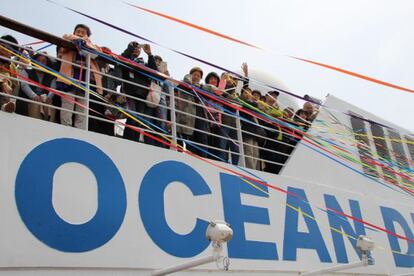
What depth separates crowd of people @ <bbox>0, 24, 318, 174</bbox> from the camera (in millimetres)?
4691

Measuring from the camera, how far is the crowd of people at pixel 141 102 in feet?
15.4

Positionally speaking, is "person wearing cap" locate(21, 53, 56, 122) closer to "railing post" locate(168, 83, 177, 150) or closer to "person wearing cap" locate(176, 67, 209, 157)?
"railing post" locate(168, 83, 177, 150)

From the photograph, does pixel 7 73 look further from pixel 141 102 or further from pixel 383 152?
pixel 383 152

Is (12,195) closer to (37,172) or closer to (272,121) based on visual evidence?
(37,172)

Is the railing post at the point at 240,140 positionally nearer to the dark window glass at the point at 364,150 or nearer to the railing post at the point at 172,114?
the railing post at the point at 172,114

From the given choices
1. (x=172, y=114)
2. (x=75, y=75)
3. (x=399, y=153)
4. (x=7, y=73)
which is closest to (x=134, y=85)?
(x=172, y=114)

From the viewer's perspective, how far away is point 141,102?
17.8 ft

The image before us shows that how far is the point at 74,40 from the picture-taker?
16.0 ft

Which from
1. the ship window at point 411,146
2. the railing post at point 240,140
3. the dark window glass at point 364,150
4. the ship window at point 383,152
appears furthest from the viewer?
the ship window at point 411,146

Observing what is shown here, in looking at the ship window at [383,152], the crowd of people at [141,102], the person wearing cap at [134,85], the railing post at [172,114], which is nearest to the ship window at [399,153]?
the ship window at [383,152]

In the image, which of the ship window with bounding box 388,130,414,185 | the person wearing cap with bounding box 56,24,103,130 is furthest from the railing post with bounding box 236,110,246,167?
the ship window with bounding box 388,130,414,185

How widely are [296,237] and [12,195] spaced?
10.5ft

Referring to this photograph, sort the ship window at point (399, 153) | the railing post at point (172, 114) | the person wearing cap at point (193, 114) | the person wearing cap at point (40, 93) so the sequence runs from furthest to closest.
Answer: the ship window at point (399, 153) → the person wearing cap at point (193, 114) → the railing post at point (172, 114) → the person wearing cap at point (40, 93)

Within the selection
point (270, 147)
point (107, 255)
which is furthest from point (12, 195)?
point (270, 147)
